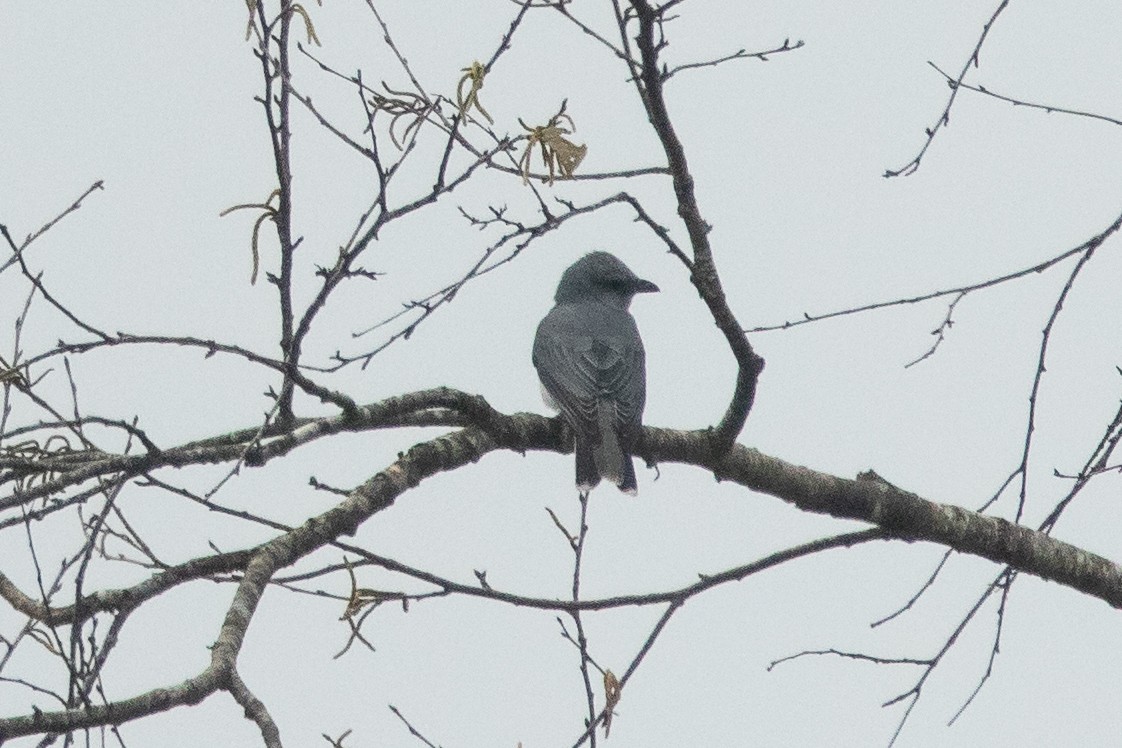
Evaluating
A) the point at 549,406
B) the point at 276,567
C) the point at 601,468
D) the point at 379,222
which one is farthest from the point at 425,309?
the point at 549,406

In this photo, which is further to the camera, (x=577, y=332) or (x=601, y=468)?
(x=577, y=332)

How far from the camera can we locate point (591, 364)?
705cm

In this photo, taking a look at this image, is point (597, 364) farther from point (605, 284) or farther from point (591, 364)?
point (605, 284)

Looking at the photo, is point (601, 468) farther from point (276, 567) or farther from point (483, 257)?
point (276, 567)

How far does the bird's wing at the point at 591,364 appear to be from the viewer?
6.30 m

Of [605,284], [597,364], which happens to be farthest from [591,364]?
[605,284]

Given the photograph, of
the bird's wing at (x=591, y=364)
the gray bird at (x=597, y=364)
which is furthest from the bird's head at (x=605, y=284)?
the bird's wing at (x=591, y=364)

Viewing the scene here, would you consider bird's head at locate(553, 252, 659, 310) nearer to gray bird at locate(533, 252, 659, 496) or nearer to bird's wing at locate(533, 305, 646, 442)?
gray bird at locate(533, 252, 659, 496)

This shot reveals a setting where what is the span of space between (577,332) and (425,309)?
3358 mm

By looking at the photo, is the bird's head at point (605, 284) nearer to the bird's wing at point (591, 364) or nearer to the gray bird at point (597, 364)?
the gray bird at point (597, 364)

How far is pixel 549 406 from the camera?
7094mm

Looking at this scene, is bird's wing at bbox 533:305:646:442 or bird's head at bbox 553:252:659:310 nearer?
bird's wing at bbox 533:305:646:442

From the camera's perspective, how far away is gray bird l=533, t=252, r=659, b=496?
5.69 m

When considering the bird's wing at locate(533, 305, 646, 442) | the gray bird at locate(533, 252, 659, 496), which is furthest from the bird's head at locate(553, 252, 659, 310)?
the bird's wing at locate(533, 305, 646, 442)
